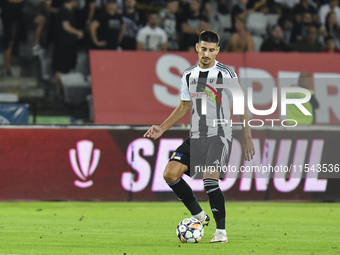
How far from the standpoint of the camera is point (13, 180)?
1094cm

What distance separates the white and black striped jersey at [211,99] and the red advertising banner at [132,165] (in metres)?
4.50

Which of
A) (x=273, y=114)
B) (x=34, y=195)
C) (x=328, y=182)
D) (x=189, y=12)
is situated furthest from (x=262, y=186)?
(x=189, y=12)

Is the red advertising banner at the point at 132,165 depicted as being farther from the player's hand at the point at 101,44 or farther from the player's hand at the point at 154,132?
the player's hand at the point at 154,132

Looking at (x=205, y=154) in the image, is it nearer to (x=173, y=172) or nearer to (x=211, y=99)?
(x=173, y=172)

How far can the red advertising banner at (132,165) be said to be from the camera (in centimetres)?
1098

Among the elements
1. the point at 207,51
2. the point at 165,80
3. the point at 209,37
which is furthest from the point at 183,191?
the point at 165,80

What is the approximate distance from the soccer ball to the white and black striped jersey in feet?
3.04

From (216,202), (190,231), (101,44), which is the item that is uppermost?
(101,44)

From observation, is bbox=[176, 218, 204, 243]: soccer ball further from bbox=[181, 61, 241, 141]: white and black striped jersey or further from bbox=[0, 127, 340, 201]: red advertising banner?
bbox=[0, 127, 340, 201]: red advertising banner

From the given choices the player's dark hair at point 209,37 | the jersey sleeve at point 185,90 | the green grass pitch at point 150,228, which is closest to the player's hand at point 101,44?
the green grass pitch at point 150,228

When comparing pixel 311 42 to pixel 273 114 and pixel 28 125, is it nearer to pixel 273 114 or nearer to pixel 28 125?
pixel 273 114

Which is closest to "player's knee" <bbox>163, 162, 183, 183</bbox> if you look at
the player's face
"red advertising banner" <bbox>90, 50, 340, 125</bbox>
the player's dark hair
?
the player's face

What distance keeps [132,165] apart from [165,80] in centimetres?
311

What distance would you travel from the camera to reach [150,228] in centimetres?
779
